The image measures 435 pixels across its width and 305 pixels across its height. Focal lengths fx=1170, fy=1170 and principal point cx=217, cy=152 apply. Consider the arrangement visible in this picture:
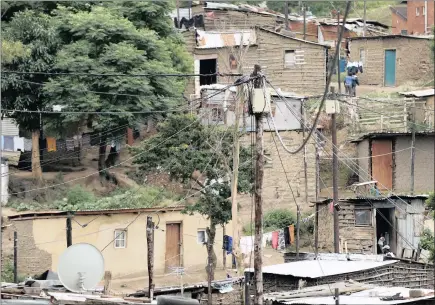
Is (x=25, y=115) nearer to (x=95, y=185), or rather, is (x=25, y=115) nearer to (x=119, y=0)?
(x=95, y=185)

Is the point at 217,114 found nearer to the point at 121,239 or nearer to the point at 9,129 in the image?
the point at 9,129

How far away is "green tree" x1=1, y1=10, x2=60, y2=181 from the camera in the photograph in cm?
3634

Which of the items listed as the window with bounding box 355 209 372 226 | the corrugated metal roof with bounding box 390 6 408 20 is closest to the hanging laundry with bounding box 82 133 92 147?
the window with bounding box 355 209 372 226

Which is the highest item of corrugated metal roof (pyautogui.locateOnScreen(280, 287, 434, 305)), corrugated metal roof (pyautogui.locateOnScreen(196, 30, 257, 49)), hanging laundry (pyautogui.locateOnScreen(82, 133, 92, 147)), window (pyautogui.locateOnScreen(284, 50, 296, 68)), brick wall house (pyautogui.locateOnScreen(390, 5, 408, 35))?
brick wall house (pyautogui.locateOnScreen(390, 5, 408, 35))

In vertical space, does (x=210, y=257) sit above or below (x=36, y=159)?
below

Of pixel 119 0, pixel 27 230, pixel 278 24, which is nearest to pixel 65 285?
pixel 27 230

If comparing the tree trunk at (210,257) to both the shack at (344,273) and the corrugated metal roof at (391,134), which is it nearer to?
the shack at (344,273)

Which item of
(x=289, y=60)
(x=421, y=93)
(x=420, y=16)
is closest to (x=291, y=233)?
(x=421, y=93)

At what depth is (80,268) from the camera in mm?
19531

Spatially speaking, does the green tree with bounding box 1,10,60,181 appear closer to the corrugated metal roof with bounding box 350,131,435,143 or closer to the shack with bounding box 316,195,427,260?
the shack with bounding box 316,195,427,260

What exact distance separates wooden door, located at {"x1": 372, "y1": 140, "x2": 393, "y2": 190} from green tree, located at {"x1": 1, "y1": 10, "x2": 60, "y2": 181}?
10561 mm

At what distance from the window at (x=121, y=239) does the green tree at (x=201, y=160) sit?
1778 millimetres

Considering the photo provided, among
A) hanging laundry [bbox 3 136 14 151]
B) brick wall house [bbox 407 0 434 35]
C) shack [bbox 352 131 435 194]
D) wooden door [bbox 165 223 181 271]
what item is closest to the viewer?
wooden door [bbox 165 223 181 271]

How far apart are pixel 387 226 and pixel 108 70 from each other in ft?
32.5
